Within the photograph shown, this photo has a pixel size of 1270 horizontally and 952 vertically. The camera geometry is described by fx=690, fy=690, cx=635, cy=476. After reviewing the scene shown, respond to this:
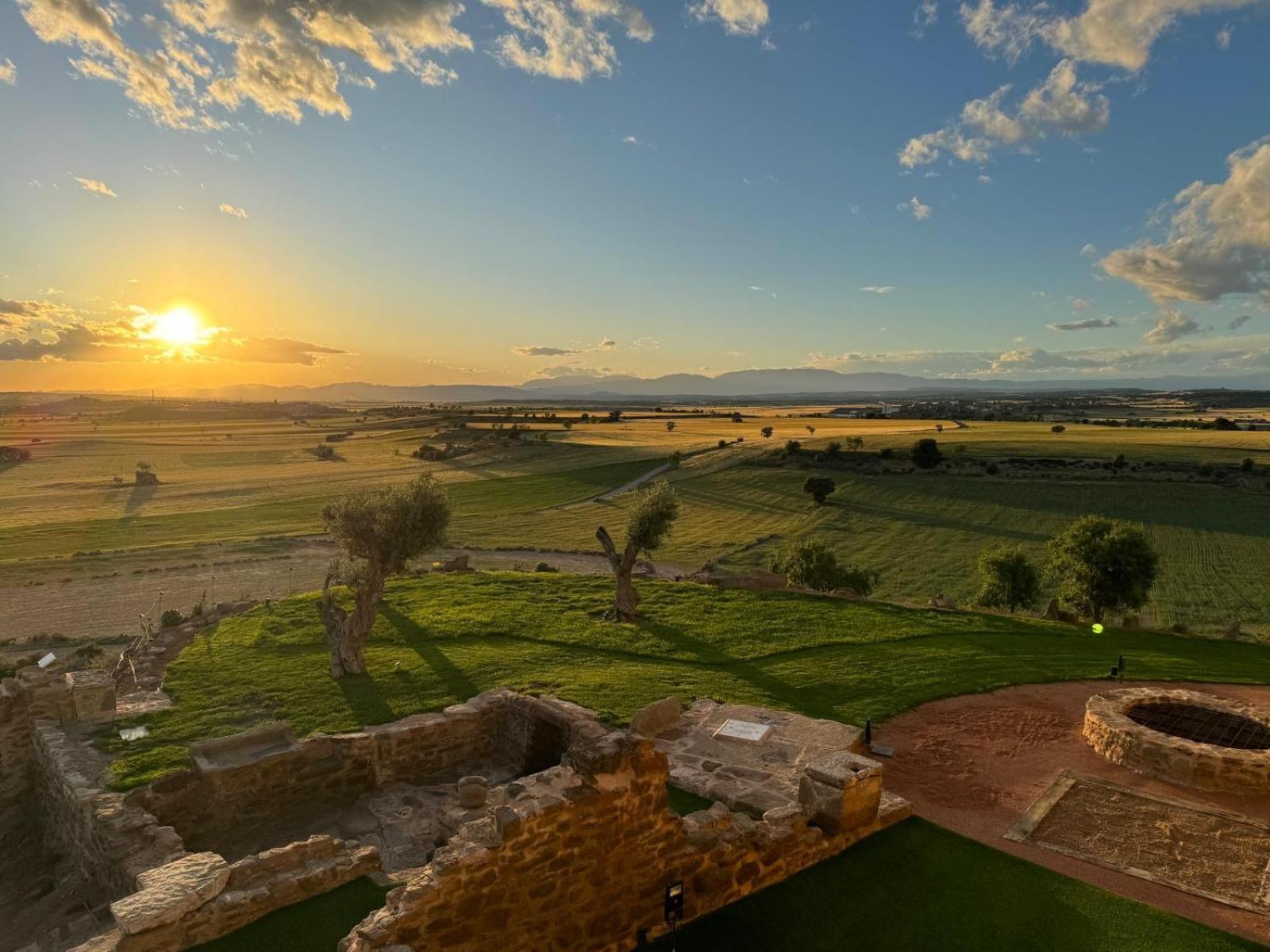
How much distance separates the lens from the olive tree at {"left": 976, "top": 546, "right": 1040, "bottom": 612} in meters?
44.2

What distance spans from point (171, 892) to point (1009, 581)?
151ft

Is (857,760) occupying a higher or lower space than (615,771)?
lower

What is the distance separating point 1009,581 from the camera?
44.2 meters

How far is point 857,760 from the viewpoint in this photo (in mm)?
13336

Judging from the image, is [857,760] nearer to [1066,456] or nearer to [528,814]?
[528,814]

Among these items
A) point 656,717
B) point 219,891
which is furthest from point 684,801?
point 219,891

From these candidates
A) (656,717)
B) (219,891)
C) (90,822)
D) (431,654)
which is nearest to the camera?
(219,891)

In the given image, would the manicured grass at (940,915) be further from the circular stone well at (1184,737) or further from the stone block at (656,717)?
the circular stone well at (1184,737)

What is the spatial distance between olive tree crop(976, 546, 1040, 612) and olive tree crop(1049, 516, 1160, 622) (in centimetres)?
569

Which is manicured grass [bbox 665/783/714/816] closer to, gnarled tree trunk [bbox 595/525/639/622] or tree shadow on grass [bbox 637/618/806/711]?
tree shadow on grass [bbox 637/618/806/711]

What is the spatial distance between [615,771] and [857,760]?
225 inches

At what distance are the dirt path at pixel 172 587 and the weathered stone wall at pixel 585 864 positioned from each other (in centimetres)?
3595

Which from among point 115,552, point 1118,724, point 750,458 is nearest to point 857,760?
point 1118,724

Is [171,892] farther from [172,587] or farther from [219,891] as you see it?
[172,587]
